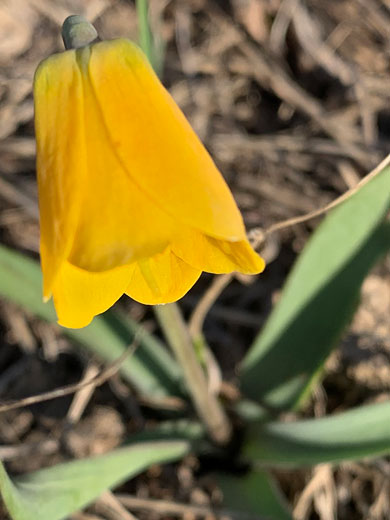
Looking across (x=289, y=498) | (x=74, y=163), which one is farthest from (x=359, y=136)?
(x=74, y=163)

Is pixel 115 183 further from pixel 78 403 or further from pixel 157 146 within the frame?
pixel 78 403

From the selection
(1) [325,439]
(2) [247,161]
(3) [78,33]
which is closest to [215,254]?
(3) [78,33]

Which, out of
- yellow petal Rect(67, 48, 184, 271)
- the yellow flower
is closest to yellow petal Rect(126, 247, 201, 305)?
the yellow flower

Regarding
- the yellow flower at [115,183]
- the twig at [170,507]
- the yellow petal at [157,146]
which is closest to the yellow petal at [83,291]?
the yellow flower at [115,183]

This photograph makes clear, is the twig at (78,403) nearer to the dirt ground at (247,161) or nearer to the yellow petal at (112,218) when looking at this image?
the dirt ground at (247,161)

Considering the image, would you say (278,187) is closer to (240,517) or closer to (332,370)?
(332,370)

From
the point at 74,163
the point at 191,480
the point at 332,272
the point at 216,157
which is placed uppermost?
the point at 74,163
